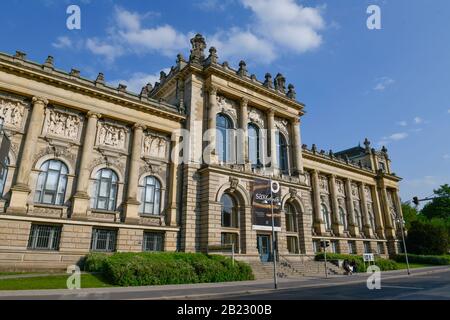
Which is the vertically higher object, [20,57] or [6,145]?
[20,57]

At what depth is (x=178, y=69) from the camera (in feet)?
112

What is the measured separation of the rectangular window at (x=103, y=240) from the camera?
79.6ft

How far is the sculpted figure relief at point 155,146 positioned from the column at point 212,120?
15.7ft

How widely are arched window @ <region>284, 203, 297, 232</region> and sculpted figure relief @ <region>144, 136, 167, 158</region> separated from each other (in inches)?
626

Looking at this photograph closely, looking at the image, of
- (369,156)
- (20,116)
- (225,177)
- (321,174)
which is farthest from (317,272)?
(369,156)

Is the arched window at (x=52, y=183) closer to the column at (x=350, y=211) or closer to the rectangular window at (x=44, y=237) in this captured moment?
the rectangular window at (x=44, y=237)

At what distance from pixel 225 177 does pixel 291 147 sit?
13.2 meters

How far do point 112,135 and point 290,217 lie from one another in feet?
71.6

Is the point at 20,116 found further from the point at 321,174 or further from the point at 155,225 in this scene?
the point at 321,174

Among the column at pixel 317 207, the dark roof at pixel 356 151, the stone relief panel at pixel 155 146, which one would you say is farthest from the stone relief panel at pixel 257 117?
the dark roof at pixel 356 151

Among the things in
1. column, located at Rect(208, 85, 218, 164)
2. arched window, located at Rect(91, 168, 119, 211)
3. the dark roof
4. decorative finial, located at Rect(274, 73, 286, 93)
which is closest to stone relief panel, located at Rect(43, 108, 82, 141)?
arched window, located at Rect(91, 168, 119, 211)

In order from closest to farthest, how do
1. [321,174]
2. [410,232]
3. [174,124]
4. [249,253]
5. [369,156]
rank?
[249,253] < [174,124] < [321,174] < [410,232] < [369,156]

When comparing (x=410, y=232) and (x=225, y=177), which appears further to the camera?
(x=410, y=232)

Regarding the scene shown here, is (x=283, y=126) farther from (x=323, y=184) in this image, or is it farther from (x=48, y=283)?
(x=48, y=283)
